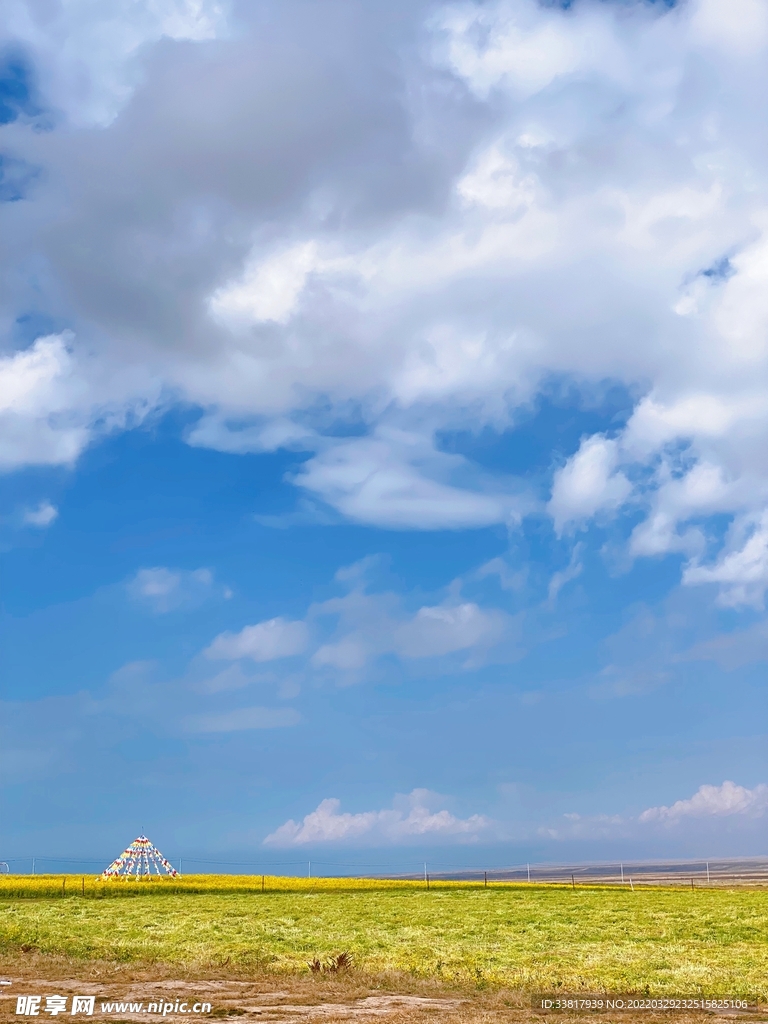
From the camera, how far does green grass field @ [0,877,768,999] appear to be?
24.8 metres

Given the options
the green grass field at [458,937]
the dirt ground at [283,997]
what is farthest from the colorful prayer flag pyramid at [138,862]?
the dirt ground at [283,997]

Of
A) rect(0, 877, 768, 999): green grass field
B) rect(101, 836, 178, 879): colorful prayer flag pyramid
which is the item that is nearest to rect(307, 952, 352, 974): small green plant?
rect(0, 877, 768, 999): green grass field

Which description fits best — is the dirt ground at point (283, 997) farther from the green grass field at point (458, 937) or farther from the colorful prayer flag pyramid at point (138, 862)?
the colorful prayer flag pyramid at point (138, 862)

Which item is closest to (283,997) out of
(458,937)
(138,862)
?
(458,937)

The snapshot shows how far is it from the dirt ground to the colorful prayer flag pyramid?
188ft

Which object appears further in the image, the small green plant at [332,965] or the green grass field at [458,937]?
the small green plant at [332,965]

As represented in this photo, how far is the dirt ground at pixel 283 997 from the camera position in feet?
60.8

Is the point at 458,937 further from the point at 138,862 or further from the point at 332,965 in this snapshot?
the point at 138,862

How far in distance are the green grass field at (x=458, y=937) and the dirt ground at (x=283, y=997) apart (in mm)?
1794

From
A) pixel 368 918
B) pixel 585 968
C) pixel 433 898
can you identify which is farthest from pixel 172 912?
pixel 585 968

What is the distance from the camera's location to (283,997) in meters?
→ 21.5

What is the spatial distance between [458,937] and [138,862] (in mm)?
57201

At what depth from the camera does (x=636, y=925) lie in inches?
1458

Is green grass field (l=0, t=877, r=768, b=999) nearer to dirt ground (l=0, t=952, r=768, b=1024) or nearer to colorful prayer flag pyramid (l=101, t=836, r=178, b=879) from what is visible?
dirt ground (l=0, t=952, r=768, b=1024)
